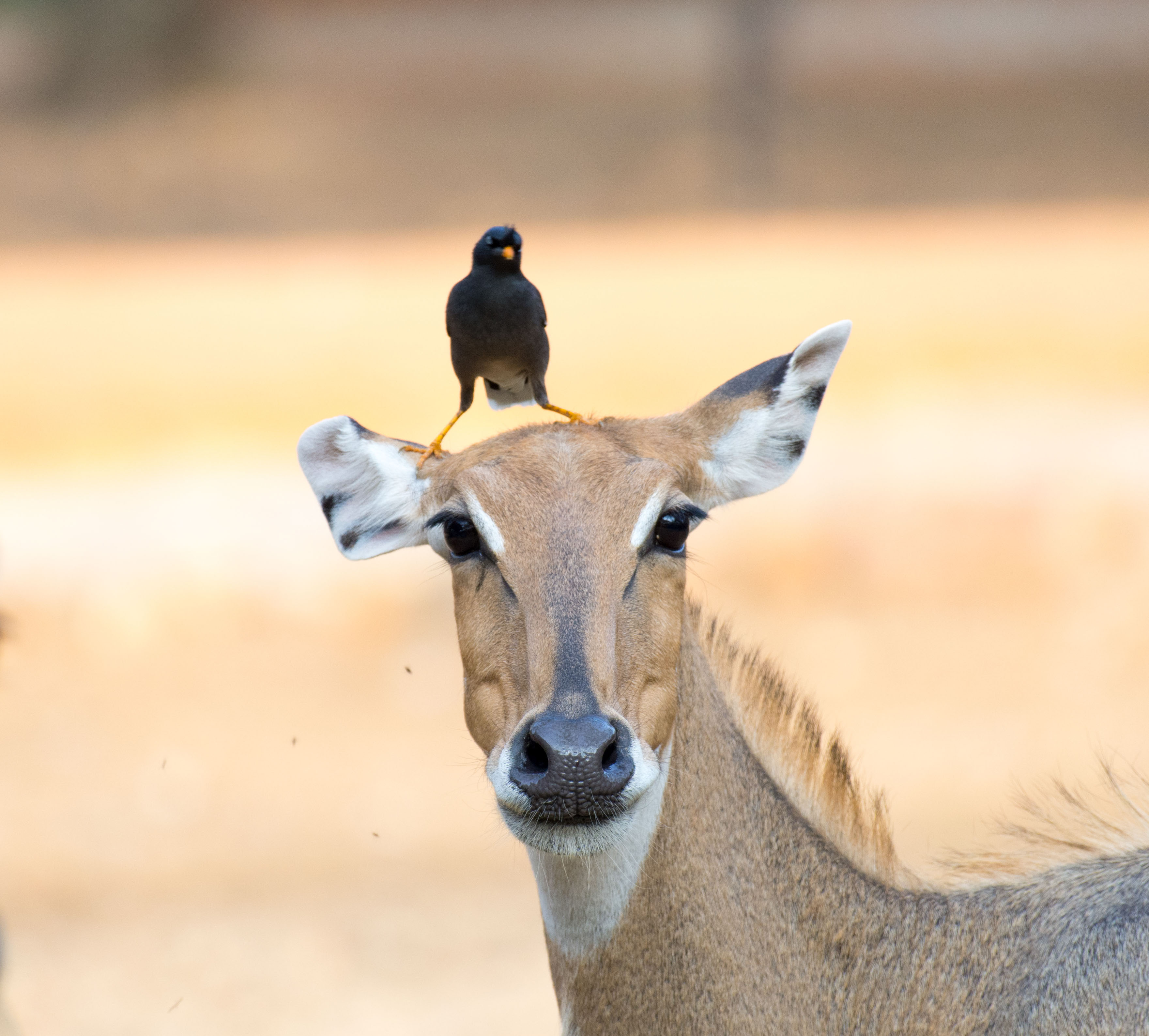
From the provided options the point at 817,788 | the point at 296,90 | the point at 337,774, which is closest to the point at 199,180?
the point at 296,90

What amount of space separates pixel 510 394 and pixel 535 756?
7.94ft

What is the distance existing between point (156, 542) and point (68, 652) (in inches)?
68.5

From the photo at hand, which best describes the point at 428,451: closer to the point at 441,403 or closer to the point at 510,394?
the point at 510,394

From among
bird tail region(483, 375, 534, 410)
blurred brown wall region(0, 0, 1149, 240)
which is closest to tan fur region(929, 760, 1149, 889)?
bird tail region(483, 375, 534, 410)

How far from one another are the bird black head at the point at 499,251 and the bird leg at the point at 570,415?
0.59 metres

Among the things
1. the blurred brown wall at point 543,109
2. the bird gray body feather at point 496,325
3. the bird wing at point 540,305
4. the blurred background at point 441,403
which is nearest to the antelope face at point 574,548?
the bird gray body feather at point 496,325

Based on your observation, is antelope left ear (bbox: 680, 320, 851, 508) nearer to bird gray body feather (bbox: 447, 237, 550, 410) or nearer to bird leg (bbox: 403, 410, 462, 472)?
bird leg (bbox: 403, 410, 462, 472)

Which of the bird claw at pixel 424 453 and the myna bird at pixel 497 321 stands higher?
the myna bird at pixel 497 321

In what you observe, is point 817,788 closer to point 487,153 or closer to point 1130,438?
point 1130,438

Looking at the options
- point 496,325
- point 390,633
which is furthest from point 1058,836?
point 390,633

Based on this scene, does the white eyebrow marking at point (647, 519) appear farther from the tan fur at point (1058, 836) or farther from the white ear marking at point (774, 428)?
the tan fur at point (1058, 836)

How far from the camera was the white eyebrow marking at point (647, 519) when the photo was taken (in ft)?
16.2

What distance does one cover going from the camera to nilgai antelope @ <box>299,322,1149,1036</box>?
15.7 ft

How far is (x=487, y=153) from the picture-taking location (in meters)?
33.3
